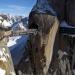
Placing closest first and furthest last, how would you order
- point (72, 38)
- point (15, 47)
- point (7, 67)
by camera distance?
point (7, 67) < point (72, 38) < point (15, 47)

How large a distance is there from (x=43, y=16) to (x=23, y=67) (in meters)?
2.87

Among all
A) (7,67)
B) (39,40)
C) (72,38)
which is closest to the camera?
(7,67)

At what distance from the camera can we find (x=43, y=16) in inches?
641

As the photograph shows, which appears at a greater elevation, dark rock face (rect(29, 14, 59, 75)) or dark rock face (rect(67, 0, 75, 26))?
dark rock face (rect(67, 0, 75, 26))

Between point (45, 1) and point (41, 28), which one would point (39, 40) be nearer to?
point (41, 28)

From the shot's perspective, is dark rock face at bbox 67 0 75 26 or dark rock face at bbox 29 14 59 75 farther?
dark rock face at bbox 67 0 75 26

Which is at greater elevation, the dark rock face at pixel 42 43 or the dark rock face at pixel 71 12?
the dark rock face at pixel 71 12

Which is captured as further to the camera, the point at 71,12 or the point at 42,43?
the point at 71,12

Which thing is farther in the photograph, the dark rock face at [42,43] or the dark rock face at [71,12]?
the dark rock face at [71,12]

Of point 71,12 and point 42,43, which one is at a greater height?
point 71,12

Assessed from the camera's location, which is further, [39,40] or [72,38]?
[72,38]

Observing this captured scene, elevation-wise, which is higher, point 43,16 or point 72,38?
point 43,16

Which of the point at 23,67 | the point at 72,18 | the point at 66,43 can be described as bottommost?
the point at 23,67

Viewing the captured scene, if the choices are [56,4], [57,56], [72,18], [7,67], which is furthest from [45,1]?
[7,67]
